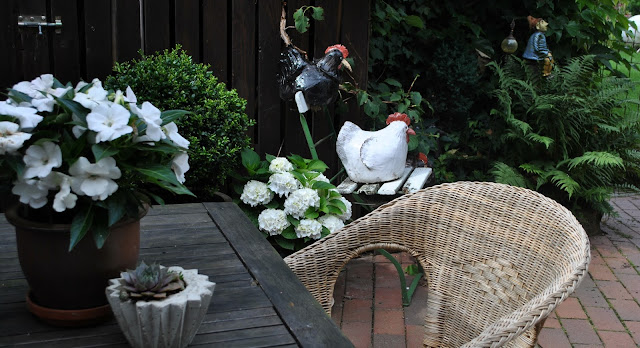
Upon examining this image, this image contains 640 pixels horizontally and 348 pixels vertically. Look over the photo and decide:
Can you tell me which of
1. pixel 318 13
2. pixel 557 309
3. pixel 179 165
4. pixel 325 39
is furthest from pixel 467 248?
pixel 325 39

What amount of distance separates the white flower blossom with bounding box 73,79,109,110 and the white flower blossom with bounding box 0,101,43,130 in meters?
0.07

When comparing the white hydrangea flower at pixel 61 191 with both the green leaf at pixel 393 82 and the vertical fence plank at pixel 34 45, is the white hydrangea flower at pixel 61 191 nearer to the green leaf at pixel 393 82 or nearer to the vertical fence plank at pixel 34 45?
the vertical fence plank at pixel 34 45

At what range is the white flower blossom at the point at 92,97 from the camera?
114 cm

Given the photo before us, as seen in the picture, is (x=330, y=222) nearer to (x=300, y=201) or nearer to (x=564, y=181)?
(x=300, y=201)

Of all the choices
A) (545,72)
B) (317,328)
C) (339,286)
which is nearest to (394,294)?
(339,286)

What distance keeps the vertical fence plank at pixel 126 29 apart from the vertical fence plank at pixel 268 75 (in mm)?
656

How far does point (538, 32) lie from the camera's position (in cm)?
461

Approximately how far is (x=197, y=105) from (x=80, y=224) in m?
1.97

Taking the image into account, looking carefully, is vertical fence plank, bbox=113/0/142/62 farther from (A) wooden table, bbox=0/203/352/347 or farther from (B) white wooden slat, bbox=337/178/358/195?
(A) wooden table, bbox=0/203/352/347

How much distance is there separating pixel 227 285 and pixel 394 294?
2.24 meters

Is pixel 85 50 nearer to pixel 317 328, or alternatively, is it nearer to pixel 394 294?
pixel 394 294

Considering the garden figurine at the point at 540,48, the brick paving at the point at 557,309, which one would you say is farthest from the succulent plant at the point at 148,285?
the garden figurine at the point at 540,48

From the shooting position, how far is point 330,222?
3.33 meters

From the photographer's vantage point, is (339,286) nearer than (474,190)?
No
